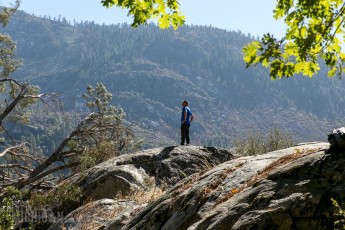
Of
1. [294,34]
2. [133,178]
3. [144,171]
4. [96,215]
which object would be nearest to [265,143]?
[144,171]

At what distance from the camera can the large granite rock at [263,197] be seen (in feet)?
15.1

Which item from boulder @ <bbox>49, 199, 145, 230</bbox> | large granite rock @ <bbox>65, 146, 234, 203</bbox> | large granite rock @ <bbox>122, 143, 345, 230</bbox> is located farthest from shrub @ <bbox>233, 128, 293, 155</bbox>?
large granite rock @ <bbox>122, 143, 345, 230</bbox>

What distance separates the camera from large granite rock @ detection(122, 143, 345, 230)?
461cm

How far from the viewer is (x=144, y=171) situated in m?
15.8

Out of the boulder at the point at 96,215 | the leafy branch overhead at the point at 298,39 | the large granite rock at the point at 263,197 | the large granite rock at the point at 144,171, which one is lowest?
the boulder at the point at 96,215

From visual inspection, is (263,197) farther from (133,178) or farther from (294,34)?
(133,178)

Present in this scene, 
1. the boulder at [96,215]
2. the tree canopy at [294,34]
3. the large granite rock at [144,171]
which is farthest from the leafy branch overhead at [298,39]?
the large granite rock at [144,171]

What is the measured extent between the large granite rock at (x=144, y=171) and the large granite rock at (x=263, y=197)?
6748mm

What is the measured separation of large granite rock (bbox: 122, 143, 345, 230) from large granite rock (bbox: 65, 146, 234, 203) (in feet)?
22.1

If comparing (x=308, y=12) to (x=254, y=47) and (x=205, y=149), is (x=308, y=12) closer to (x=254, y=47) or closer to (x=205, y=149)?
(x=254, y=47)

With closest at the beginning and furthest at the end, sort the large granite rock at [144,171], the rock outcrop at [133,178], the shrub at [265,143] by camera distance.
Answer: the rock outcrop at [133,178] < the large granite rock at [144,171] < the shrub at [265,143]

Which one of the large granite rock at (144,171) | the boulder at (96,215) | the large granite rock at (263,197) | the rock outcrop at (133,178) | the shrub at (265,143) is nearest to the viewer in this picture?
the large granite rock at (263,197)

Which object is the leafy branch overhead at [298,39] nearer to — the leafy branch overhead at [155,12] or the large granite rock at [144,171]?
the leafy branch overhead at [155,12]

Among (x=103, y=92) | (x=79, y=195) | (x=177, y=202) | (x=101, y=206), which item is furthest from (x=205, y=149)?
(x=103, y=92)
